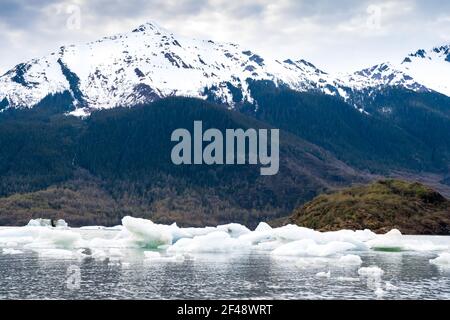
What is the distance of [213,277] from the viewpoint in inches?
2749

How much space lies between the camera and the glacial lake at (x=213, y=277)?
5812 centimetres

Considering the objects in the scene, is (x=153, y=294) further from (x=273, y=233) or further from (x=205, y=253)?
(x=273, y=233)

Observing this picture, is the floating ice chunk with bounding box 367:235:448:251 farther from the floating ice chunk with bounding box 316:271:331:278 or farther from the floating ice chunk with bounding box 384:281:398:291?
the floating ice chunk with bounding box 384:281:398:291

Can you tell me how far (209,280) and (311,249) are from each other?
32322 mm

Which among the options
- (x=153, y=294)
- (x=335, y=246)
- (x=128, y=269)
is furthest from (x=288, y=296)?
(x=335, y=246)

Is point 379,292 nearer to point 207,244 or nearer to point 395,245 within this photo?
point 207,244

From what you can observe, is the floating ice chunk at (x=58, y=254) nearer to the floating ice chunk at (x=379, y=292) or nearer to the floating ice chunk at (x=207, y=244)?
the floating ice chunk at (x=207, y=244)

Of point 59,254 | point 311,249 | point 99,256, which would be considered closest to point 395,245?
point 311,249

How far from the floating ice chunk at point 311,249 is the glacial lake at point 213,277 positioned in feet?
4.78

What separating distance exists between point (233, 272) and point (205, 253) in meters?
29.1

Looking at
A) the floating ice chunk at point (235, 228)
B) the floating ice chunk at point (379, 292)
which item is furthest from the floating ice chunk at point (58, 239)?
the floating ice chunk at point (379, 292)

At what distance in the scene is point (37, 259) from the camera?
91.1m

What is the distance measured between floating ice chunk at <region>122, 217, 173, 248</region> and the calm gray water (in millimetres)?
13926
